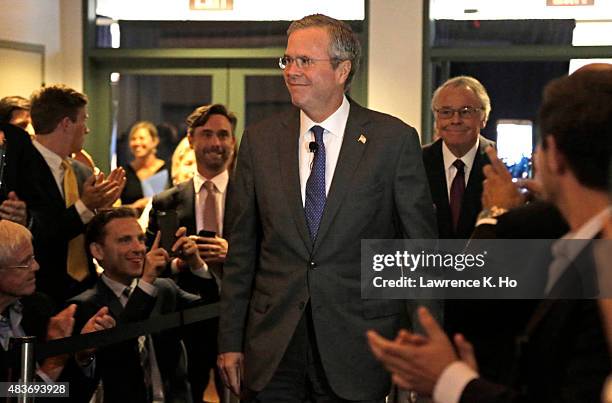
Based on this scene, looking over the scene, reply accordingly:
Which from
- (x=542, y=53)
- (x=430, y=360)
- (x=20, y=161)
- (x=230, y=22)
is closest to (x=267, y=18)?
(x=230, y=22)

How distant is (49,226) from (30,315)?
46.9 inches

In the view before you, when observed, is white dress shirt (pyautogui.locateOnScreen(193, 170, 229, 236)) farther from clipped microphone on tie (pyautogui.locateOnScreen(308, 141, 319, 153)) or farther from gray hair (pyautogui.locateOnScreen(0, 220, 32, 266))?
clipped microphone on tie (pyautogui.locateOnScreen(308, 141, 319, 153))

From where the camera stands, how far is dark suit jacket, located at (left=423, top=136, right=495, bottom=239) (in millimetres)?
5160

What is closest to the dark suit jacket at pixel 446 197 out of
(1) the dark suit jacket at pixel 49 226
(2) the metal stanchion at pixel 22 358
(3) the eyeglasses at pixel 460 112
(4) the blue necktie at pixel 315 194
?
(3) the eyeglasses at pixel 460 112

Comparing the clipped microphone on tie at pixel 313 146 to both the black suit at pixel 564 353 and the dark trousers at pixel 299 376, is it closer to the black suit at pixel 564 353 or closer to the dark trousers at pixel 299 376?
the dark trousers at pixel 299 376

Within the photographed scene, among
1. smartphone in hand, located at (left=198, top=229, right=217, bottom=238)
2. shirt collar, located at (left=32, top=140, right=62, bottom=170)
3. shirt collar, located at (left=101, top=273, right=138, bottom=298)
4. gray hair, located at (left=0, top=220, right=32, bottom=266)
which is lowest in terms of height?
shirt collar, located at (left=101, top=273, right=138, bottom=298)

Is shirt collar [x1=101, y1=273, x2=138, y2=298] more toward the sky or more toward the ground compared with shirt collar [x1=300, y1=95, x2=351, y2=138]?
more toward the ground

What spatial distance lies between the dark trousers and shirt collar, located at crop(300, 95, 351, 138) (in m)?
0.56

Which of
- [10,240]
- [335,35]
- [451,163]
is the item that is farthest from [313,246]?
[451,163]

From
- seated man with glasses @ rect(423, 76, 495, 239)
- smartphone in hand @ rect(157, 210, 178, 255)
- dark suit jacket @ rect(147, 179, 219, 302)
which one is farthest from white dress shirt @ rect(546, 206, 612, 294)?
dark suit jacket @ rect(147, 179, 219, 302)

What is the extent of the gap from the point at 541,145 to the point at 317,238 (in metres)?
1.71

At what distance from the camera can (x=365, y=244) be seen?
3.84m

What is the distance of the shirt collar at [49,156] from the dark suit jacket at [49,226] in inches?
3.4

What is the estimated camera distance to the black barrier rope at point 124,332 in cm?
399
